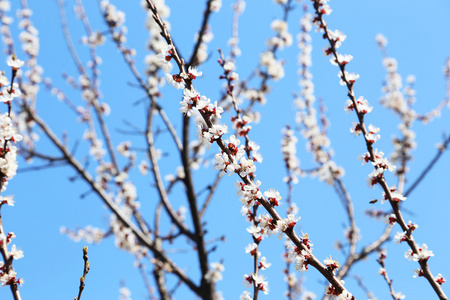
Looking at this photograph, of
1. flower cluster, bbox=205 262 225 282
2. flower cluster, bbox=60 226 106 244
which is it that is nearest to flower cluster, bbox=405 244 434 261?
flower cluster, bbox=205 262 225 282

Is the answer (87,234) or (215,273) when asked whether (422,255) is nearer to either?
(215,273)

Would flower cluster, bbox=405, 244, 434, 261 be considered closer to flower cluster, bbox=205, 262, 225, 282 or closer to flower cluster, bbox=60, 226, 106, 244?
flower cluster, bbox=205, 262, 225, 282

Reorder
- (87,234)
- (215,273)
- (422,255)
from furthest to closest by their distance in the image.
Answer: (87,234) → (215,273) → (422,255)

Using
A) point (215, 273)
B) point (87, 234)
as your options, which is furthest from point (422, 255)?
point (87, 234)

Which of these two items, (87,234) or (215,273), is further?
(87,234)

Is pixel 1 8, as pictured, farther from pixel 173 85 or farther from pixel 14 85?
pixel 173 85

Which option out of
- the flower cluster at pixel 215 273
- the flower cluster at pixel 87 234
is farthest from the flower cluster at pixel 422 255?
the flower cluster at pixel 87 234

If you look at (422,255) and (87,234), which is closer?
(422,255)

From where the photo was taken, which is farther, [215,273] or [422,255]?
[215,273]

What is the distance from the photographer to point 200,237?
544 centimetres

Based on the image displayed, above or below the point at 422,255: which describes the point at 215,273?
above

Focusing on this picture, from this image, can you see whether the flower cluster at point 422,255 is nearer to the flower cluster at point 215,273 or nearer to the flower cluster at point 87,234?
the flower cluster at point 215,273

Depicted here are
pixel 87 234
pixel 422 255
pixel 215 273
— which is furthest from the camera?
pixel 87 234

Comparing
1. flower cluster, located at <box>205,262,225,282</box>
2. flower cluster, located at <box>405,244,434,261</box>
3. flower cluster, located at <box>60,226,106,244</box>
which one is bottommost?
flower cluster, located at <box>405,244,434,261</box>
